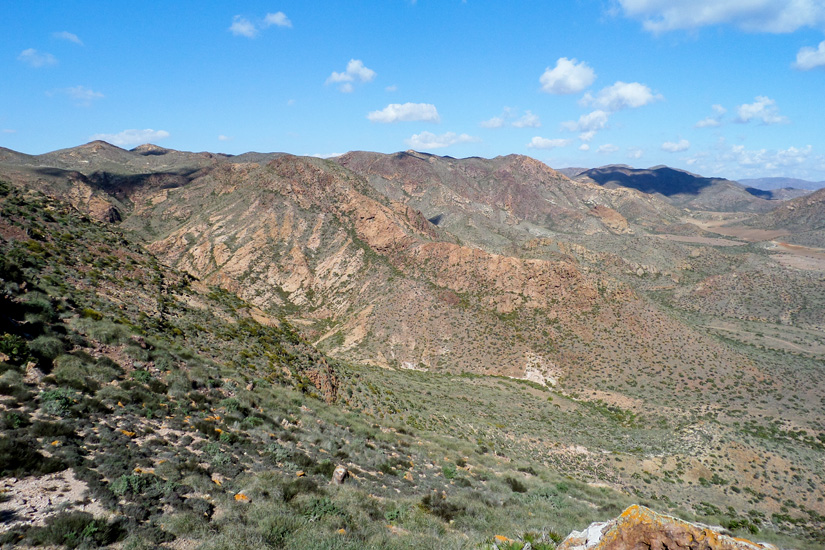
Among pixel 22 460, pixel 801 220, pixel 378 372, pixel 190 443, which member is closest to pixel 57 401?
pixel 22 460

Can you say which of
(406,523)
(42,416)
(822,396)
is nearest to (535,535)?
(406,523)

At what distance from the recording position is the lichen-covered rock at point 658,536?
5.62 m

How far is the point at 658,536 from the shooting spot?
5832 millimetres

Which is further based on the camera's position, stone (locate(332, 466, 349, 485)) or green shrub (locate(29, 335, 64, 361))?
green shrub (locate(29, 335, 64, 361))

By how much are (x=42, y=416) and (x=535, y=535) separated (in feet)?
41.4

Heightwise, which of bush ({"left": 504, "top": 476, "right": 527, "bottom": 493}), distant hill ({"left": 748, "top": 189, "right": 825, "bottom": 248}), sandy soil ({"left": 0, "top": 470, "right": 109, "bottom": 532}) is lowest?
bush ({"left": 504, "top": 476, "right": 527, "bottom": 493})

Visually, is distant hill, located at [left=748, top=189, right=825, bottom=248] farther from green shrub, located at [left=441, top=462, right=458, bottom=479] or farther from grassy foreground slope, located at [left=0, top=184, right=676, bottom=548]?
grassy foreground slope, located at [left=0, top=184, right=676, bottom=548]

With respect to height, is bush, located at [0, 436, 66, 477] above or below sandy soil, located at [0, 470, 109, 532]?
above

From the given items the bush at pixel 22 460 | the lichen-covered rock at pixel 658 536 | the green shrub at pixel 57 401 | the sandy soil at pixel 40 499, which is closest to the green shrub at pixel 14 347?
the green shrub at pixel 57 401

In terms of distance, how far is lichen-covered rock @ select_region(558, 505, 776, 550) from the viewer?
18.4 feet

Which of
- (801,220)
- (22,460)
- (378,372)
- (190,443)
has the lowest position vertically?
(378,372)

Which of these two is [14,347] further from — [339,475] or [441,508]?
[441,508]

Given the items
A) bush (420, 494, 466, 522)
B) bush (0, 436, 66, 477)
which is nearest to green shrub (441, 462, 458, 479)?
bush (420, 494, 466, 522)

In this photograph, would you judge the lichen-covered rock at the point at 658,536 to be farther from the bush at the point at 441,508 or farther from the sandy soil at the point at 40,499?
the sandy soil at the point at 40,499
